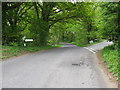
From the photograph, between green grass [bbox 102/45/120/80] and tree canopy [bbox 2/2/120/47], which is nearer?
green grass [bbox 102/45/120/80]

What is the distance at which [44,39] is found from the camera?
18.4 metres

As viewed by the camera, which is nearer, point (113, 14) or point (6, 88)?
point (6, 88)

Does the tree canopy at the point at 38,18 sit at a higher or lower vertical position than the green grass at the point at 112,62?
higher

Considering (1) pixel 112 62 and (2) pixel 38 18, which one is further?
(2) pixel 38 18

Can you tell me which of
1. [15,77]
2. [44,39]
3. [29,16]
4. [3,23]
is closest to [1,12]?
[3,23]

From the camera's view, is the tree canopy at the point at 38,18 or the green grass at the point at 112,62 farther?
the tree canopy at the point at 38,18

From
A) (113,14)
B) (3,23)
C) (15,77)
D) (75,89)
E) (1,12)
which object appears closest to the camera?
(75,89)

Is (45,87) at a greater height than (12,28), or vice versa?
(12,28)

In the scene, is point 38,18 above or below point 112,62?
above

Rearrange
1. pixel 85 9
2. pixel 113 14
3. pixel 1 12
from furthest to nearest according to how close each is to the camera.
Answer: pixel 85 9
pixel 1 12
pixel 113 14

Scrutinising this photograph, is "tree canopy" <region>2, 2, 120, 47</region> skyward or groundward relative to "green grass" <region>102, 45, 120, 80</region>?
skyward

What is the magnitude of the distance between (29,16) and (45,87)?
14.1m

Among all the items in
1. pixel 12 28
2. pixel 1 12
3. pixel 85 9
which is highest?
pixel 85 9

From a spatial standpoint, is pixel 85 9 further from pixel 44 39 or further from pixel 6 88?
pixel 6 88
